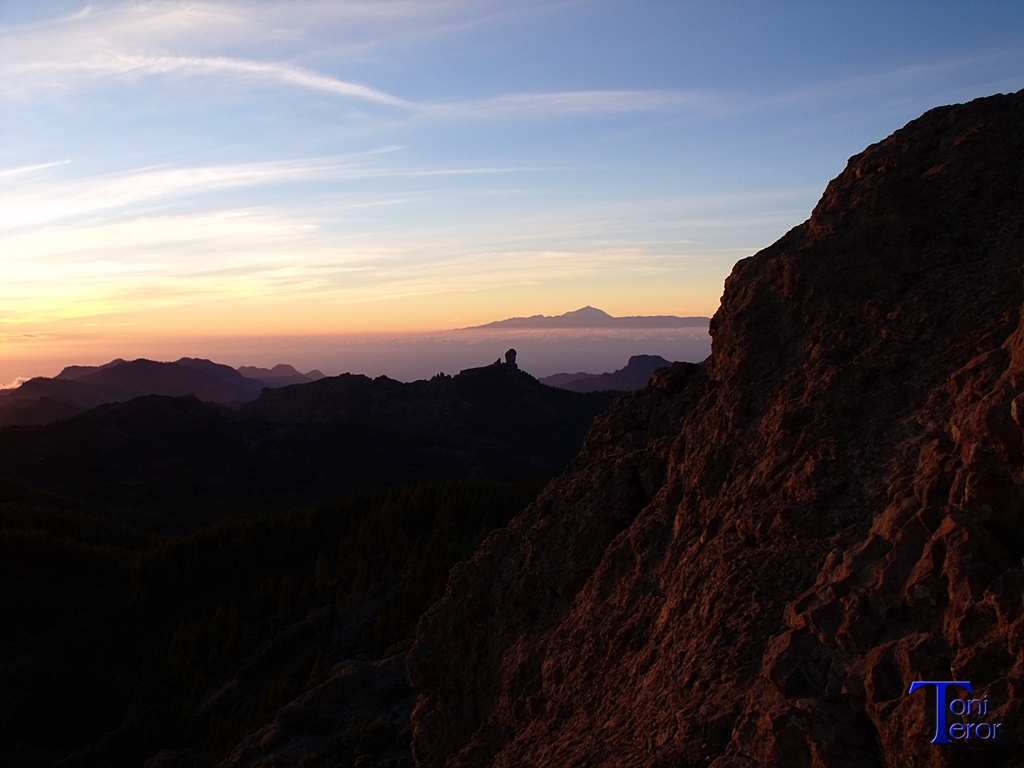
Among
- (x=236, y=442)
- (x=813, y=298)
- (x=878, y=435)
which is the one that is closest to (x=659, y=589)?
(x=878, y=435)

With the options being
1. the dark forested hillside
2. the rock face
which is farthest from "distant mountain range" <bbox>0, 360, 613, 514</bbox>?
the rock face

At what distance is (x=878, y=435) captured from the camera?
7.60 meters

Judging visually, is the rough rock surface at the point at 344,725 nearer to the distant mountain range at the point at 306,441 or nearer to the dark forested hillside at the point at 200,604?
the dark forested hillside at the point at 200,604

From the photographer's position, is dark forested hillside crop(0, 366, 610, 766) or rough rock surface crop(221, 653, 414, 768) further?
dark forested hillside crop(0, 366, 610, 766)

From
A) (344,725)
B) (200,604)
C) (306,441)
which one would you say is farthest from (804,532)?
(306,441)

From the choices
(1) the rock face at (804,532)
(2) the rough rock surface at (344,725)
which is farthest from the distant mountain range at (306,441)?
(1) the rock face at (804,532)

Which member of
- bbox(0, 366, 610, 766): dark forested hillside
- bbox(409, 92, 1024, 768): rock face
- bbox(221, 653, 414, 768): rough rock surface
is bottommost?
bbox(0, 366, 610, 766): dark forested hillside

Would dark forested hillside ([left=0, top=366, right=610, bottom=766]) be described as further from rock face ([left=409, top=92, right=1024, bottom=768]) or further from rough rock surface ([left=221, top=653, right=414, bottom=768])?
rock face ([left=409, top=92, right=1024, bottom=768])

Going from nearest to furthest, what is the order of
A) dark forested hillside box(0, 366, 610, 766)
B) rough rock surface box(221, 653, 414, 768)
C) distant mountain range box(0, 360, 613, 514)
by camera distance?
rough rock surface box(221, 653, 414, 768)
dark forested hillside box(0, 366, 610, 766)
distant mountain range box(0, 360, 613, 514)

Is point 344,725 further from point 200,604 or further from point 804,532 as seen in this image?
point 200,604

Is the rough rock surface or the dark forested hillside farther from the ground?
the rough rock surface

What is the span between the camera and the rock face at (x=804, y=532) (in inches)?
221

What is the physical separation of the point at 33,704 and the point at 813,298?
127 feet

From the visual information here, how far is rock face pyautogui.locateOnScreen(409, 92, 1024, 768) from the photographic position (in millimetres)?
5613
